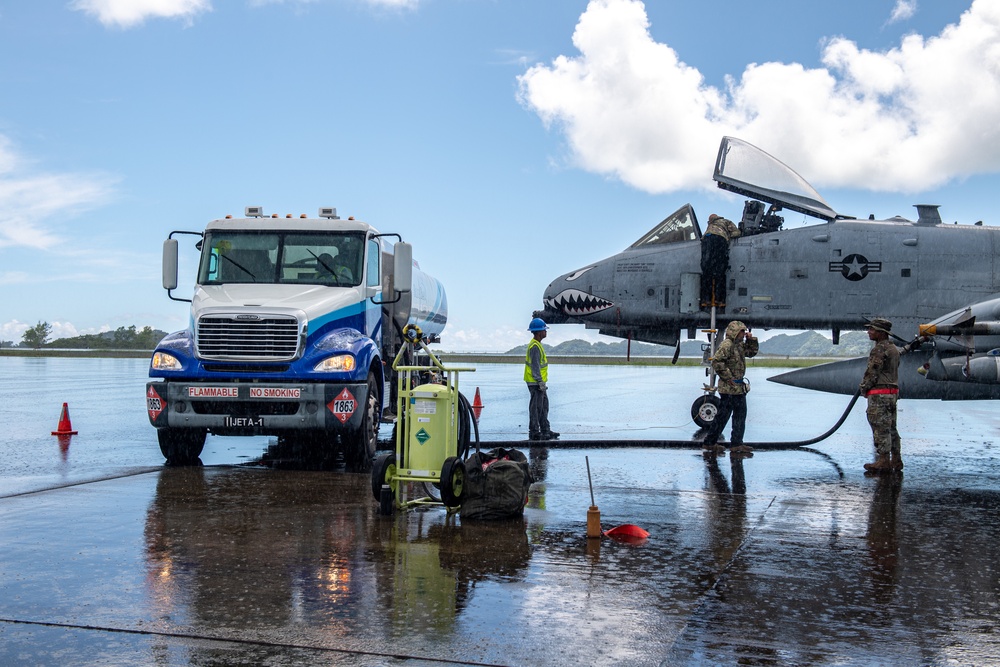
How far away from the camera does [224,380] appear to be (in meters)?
10.9

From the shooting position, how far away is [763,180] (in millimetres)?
16141

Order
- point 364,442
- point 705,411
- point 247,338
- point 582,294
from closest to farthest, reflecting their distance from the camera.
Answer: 1. point 247,338
2. point 364,442
3. point 705,411
4. point 582,294

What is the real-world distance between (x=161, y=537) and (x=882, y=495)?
6867 millimetres

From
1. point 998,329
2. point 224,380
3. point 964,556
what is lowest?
point 964,556

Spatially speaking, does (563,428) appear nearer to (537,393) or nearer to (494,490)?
(537,393)

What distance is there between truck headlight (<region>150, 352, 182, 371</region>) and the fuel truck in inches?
0.6

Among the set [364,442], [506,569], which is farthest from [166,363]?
[506,569]

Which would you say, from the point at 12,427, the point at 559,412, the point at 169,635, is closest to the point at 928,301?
the point at 559,412

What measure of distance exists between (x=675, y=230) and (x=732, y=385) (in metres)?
4.66

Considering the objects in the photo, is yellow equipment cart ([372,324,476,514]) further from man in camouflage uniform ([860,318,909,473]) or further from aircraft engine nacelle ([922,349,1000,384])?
aircraft engine nacelle ([922,349,1000,384])

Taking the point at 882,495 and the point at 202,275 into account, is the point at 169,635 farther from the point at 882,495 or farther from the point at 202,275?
the point at 202,275

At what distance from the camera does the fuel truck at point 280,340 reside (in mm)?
10672

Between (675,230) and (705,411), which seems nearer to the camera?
(705,411)

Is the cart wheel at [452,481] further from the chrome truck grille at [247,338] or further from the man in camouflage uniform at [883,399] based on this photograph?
the man in camouflage uniform at [883,399]
